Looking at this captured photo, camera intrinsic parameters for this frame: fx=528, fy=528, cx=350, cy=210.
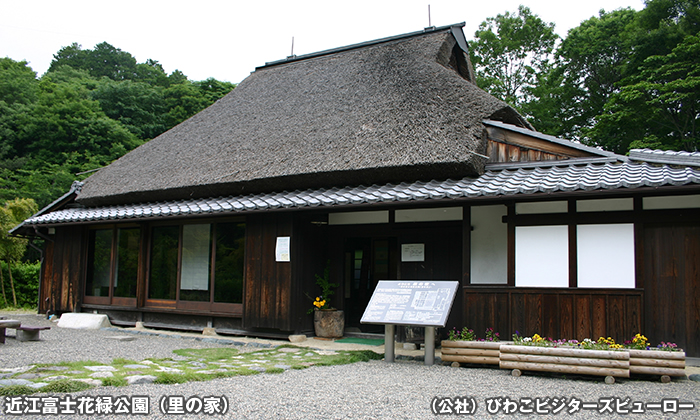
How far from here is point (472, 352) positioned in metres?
6.48

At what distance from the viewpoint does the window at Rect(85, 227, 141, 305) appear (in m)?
11.0

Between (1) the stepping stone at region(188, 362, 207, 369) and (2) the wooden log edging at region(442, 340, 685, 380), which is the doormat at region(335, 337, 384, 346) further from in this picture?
(1) the stepping stone at region(188, 362, 207, 369)

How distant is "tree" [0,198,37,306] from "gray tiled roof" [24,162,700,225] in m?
7.20

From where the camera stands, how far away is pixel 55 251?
1224 cm

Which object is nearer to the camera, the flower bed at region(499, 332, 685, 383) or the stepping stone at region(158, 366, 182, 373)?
the stepping stone at region(158, 366, 182, 373)

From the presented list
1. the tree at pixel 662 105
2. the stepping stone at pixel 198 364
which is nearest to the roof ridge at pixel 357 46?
the stepping stone at pixel 198 364

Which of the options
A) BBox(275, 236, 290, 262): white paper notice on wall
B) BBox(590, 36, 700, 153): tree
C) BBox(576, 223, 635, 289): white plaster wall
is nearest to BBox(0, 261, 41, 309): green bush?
BBox(275, 236, 290, 262): white paper notice on wall

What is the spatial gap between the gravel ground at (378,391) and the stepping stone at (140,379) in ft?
0.56

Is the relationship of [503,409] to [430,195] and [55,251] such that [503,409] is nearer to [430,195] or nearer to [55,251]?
[430,195]

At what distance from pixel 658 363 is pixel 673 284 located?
122cm

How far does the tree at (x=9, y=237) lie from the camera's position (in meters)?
15.6

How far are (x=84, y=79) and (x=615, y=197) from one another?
33.5m

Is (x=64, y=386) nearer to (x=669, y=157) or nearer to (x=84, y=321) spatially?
(x=84, y=321)

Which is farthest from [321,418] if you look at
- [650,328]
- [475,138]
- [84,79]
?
[84,79]
